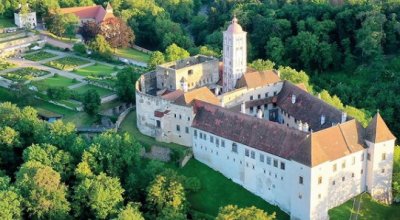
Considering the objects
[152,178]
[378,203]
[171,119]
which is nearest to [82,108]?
[171,119]

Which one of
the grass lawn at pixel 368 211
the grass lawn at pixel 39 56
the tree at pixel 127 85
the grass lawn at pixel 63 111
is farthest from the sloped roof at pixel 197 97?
the grass lawn at pixel 39 56

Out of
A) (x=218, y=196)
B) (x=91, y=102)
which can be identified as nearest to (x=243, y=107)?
(x=218, y=196)

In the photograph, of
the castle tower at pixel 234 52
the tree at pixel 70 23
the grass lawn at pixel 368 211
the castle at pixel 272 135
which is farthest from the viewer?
the tree at pixel 70 23

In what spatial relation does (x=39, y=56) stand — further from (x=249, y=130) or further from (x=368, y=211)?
(x=368, y=211)

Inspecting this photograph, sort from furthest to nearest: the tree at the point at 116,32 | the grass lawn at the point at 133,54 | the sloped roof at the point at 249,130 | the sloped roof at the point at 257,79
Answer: the tree at the point at 116,32, the grass lawn at the point at 133,54, the sloped roof at the point at 257,79, the sloped roof at the point at 249,130

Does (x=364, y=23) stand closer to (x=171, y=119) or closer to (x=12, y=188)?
(x=171, y=119)

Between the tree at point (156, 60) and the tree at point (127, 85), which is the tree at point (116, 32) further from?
the tree at point (127, 85)

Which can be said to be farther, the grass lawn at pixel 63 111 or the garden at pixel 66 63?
the garden at pixel 66 63
